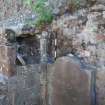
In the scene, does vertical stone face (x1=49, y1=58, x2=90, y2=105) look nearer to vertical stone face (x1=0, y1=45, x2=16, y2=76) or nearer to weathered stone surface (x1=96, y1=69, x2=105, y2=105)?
weathered stone surface (x1=96, y1=69, x2=105, y2=105)

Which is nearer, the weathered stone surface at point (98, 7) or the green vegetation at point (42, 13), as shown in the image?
the weathered stone surface at point (98, 7)

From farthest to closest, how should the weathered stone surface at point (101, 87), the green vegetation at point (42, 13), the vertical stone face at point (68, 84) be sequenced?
the green vegetation at point (42, 13) < the vertical stone face at point (68, 84) < the weathered stone surface at point (101, 87)

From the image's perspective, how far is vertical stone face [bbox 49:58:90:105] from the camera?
2.95 m

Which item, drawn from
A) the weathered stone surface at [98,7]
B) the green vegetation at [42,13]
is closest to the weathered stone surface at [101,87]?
the weathered stone surface at [98,7]

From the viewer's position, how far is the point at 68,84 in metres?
3.13

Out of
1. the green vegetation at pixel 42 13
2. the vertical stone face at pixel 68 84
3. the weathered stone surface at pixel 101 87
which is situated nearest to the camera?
the weathered stone surface at pixel 101 87

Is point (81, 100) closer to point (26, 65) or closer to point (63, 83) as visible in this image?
point (63, 83)

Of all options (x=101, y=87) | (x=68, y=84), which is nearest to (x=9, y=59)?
(x=68, y=84)

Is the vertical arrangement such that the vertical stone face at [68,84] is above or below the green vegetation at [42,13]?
below

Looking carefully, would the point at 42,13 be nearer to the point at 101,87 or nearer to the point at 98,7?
the point at 98,7

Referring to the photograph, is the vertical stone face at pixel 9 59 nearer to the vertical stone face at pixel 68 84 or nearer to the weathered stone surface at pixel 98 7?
the vertical stone face at pixel 68 84

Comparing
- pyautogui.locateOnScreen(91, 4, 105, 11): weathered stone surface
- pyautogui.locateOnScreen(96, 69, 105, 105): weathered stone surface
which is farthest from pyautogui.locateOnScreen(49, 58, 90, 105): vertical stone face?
pyautogui.locateOnScreen(91, 4, 105, 11): weathered stone surface

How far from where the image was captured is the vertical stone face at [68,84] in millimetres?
2947

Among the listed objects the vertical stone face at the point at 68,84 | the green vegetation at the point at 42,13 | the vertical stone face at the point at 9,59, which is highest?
the green vegetation at the point at 42,13
